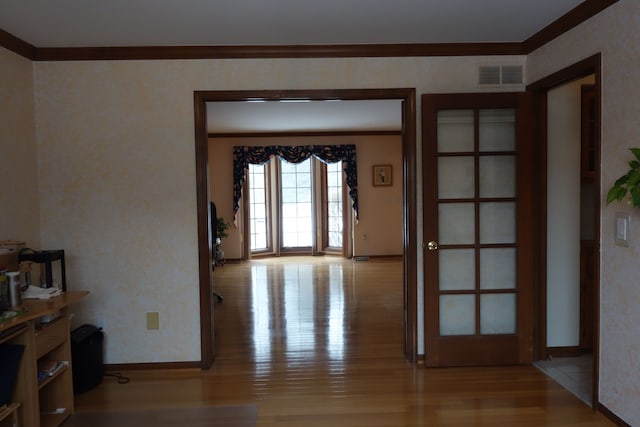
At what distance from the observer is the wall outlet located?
3439 mm

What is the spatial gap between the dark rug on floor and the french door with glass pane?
1471mm

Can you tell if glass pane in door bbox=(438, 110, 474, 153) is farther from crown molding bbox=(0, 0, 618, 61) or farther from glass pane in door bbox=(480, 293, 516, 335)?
glass pane in door bbox=(480, 293, 516, 335)

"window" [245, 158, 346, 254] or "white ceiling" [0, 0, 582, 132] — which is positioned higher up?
"white ceiling" [0, 0, 582, 132]

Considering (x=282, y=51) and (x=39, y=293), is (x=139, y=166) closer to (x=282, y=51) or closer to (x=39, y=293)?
(x=39, y=293)

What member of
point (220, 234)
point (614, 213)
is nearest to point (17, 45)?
point (614, 213)

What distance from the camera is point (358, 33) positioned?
3.11 m

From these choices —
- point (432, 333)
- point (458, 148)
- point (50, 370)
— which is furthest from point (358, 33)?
point (50, 370)

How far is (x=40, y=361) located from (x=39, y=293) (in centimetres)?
41

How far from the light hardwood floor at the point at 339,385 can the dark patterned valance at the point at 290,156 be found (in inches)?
161

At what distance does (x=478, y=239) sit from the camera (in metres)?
3.42

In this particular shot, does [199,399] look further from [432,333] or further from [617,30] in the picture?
[617,30]

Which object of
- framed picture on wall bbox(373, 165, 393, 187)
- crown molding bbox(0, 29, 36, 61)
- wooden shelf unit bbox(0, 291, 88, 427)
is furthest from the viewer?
framed picture on wall bbox(373, 165, 393, 187)

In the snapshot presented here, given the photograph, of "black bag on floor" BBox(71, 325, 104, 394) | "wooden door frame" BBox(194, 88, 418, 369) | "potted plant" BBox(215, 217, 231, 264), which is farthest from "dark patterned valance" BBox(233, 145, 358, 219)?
"black bag on floor" BBox(71, 325, 104, 394)

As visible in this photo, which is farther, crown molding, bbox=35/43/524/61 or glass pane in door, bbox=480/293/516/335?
glass pane in door, bbox=480/293/516/335
